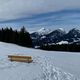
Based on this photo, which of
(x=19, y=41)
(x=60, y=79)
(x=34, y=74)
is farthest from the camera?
(x=19, y=41)

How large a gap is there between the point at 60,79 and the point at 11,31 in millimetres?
82716

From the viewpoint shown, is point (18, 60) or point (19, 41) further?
point (19, 41)

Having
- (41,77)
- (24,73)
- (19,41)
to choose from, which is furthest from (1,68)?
(19,41)

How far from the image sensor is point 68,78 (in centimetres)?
1791

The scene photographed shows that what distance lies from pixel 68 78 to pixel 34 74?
271 centimetres

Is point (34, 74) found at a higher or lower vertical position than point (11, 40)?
lower

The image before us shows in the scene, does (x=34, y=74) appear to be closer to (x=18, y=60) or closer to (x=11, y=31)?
(x=18, y=60)

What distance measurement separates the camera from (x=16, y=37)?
95.7 metres

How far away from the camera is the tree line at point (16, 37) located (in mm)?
92438

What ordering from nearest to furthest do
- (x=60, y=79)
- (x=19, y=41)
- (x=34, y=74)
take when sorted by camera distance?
(x=60, y=79)
(x=34, y=74)
(x=19, y=41)

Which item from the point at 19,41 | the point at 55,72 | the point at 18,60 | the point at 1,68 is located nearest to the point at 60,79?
the point at 55,72

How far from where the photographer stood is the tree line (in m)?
92.4

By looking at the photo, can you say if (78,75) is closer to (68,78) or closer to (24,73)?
(68,78)

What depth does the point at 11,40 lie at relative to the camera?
315 feet
